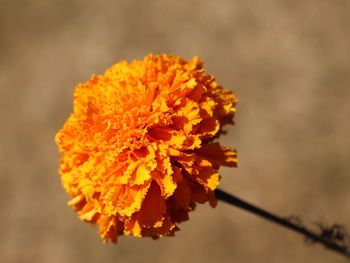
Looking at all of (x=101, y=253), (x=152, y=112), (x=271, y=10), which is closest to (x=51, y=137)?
(x=101, y=253)

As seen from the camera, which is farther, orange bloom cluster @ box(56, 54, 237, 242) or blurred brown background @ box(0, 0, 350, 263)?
blurred brown background @ box(0, 0, 350, 263)

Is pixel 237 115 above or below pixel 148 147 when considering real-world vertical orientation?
above

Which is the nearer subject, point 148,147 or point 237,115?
point 148,147

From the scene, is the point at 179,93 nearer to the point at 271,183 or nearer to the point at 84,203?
the point at 84,203

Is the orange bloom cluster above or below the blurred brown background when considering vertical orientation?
below

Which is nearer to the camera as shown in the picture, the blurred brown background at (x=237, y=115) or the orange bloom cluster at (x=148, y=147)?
the orange bloom cluster at (x=148, y=147)
